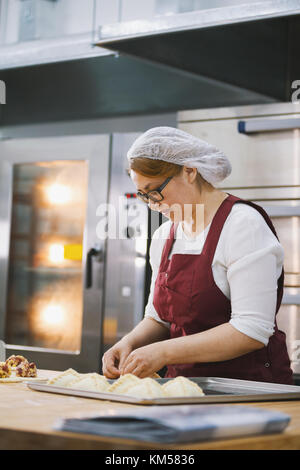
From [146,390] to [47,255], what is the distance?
90.1 inches

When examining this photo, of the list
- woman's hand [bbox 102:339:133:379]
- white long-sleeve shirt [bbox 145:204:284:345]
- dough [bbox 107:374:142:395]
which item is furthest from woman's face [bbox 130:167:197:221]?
dough [bbox 107:374:142:395]

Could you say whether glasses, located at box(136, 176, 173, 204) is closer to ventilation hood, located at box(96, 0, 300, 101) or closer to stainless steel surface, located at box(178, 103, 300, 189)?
ventilation hood, located at box(96, 0, 300, 101)

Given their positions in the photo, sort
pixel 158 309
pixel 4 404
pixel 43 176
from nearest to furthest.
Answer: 1. pixel 4 404
2. pixel 158 309
3. pixel 43 176

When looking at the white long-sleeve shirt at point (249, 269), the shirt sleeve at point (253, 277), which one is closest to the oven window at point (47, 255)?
the white long-sleeve shirt at point (249, 269)

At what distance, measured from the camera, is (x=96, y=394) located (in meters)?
1.39

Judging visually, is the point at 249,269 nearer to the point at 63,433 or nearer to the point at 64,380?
the point at 64,380

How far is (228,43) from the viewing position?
9.75 ft

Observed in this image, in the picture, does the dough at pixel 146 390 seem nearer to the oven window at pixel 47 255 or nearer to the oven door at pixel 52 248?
the oven door at pixel 52 248

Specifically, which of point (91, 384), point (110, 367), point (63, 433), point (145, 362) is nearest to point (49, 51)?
point (110, 367)

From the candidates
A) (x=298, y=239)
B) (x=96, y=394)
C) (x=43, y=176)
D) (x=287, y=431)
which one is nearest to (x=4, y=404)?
(x=96, y=394)

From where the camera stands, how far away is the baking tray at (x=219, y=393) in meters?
1.32

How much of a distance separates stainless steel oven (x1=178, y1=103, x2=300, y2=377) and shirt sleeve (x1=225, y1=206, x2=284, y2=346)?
3.50ft

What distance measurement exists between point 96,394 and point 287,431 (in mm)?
431
